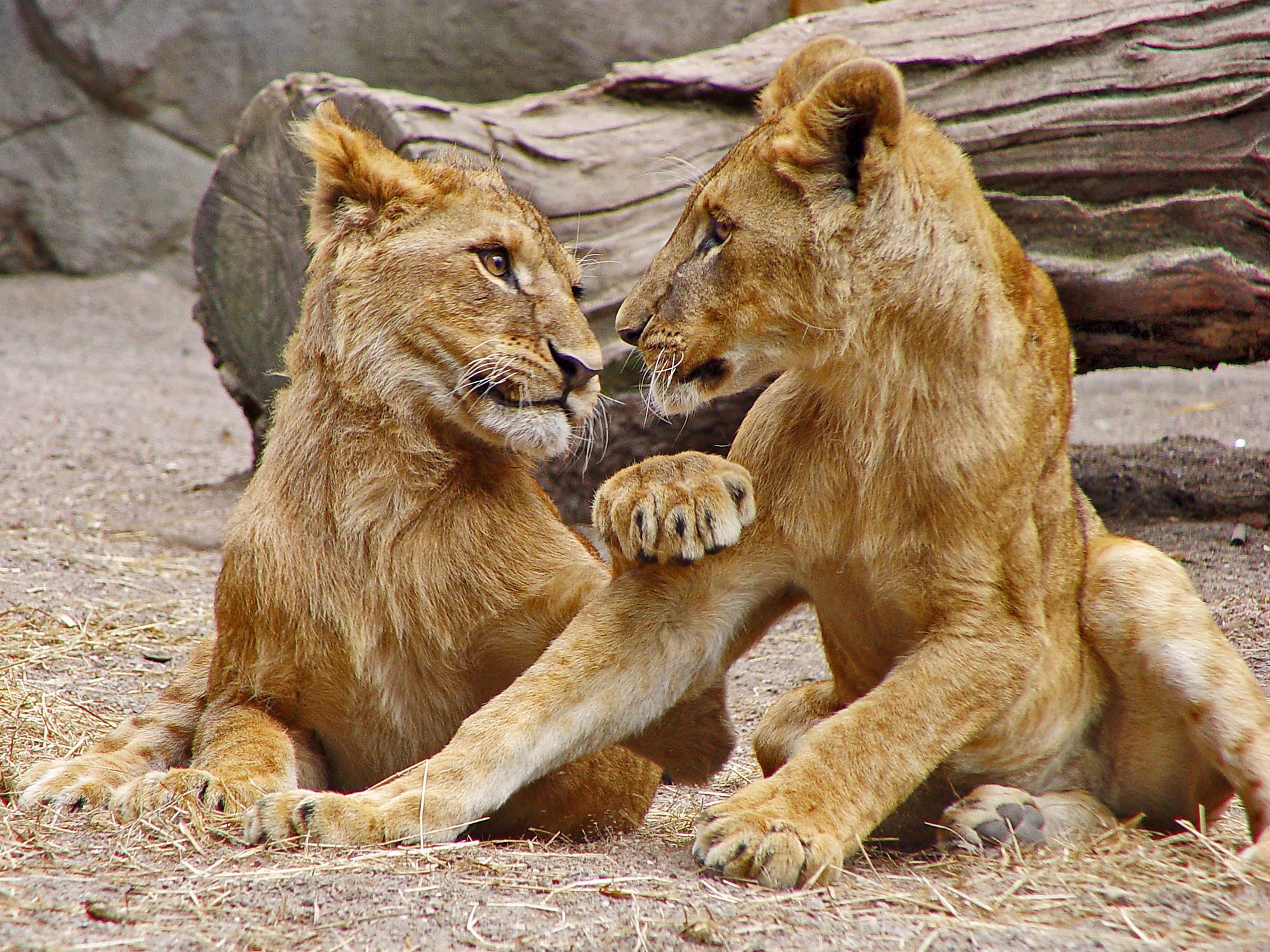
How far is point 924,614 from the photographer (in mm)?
2982

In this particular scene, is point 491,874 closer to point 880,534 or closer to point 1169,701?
point 880,534

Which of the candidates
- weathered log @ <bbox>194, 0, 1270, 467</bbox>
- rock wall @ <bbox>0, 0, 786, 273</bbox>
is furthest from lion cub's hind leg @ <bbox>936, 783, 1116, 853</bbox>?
rock wall @ <bbox>0, 0, 786, 273</bbox>

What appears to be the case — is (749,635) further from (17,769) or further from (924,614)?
(17,769)

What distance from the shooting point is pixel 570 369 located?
134 inches

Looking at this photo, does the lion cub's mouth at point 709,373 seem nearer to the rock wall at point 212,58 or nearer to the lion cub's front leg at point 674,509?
the lion cub's front leg at point 674,509

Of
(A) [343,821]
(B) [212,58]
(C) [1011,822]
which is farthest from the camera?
(B) [212,58]

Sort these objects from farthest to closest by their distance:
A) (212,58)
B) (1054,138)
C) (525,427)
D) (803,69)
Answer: (212,58) → (1054,138) → (803,69) → (525,427)

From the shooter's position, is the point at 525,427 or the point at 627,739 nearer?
the point at 627,739

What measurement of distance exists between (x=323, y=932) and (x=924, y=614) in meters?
1.49

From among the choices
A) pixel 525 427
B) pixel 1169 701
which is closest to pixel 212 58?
pixel 525 427

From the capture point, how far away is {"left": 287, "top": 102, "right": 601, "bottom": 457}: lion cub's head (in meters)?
3.29

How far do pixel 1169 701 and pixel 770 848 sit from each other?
4.06 feet

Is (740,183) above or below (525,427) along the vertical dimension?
above

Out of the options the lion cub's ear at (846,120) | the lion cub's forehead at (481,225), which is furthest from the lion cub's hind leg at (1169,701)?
the lion cub's forehead at (481,225)
